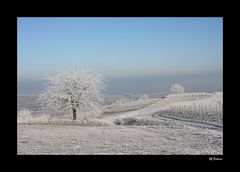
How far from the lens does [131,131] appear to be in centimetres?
332

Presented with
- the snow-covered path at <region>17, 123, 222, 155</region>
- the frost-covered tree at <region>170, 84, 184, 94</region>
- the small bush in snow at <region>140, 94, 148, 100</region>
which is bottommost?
the snow-covered path at <region>17, 123, 222, 155</region>

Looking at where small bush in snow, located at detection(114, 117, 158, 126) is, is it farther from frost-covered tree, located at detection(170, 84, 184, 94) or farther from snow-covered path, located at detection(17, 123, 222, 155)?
frost-covered tree, located at detection(170, 84, 184, 94)

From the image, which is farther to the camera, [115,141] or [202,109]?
[202,109]

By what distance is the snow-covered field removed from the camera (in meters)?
3.26

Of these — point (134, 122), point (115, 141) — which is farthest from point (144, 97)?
point (115, 141)

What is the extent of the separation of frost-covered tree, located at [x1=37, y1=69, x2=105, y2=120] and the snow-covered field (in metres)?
0.11

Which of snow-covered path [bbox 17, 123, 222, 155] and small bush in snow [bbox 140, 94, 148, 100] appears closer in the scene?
snow-covered path [bbox 17, 123, 222, 155]

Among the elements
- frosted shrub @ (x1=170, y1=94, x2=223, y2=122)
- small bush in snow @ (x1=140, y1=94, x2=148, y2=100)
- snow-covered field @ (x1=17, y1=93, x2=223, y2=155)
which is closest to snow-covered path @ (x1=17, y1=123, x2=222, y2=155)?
snow-covered field @ (x1=17, y1=93, x2=223, y2=155)

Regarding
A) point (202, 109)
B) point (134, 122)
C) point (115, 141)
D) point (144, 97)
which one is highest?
point (144, 97)

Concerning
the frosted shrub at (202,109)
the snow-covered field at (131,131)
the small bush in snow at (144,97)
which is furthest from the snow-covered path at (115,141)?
the small bush in snow at (144,97)

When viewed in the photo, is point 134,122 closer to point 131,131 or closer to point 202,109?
point 131,131

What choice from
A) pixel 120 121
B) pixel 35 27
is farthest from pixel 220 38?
pixel 35 27

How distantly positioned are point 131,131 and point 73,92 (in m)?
0.65
